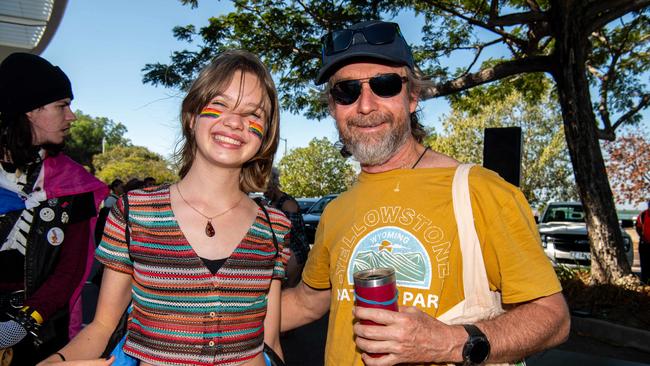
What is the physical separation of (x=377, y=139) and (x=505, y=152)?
600 centimetres

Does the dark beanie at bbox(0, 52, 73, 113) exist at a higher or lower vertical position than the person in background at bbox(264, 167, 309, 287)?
higher

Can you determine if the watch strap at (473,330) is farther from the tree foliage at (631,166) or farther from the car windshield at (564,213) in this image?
the tree foliage at (631,166)

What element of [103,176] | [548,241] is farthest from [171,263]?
[103,176]

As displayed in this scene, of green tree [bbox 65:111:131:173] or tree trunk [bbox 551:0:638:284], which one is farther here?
green tree [bbox 65:111:131:173]

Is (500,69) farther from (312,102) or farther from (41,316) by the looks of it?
(41,316)

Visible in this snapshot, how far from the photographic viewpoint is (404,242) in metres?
1.73

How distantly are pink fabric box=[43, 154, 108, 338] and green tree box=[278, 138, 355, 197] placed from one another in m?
38.5

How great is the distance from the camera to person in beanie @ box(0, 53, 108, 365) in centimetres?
217

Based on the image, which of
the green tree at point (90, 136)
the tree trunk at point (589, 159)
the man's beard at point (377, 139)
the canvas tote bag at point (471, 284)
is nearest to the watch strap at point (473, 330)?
the canvas tote bag at point (471, 284)

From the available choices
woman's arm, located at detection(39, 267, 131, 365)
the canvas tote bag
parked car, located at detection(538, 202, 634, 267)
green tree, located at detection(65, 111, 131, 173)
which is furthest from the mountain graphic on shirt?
green tree, located at detection(65, 111, 131, 173)

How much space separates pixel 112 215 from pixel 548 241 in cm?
1113

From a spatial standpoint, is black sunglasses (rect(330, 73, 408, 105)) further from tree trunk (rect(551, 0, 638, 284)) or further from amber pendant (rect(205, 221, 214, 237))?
tree trunk (rect(551, 0, 638, 284))

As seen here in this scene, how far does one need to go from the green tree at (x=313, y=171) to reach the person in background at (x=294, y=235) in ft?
114

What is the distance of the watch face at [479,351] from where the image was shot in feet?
4.78
